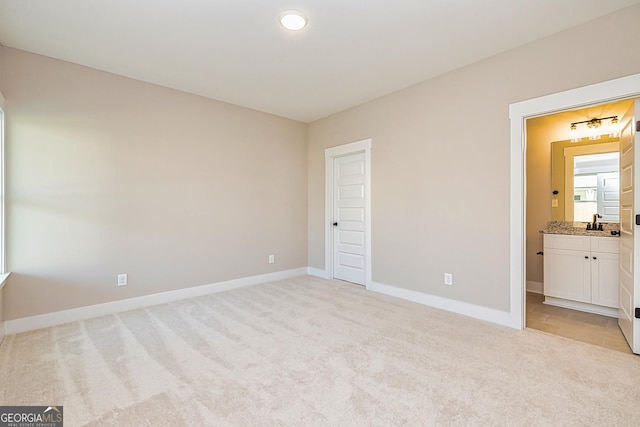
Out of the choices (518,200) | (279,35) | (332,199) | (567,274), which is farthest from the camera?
(332,199)

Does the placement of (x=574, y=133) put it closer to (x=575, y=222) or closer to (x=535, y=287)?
(x=575, y=222)

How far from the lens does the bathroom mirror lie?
12.3 feet

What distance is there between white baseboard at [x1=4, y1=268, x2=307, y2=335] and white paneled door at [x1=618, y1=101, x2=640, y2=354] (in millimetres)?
4063

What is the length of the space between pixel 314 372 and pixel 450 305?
1.98 metres

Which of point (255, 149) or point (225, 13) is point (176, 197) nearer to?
point (255, 149)

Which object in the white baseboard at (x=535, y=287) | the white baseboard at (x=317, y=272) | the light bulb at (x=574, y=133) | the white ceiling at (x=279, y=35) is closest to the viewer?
the white ceiling at (x=279, y=35)

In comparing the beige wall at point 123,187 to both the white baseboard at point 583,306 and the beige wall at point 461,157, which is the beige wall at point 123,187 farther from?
the white baseboard at point 583,306

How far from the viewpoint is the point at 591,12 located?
2357mm

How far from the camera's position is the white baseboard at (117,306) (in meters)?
2.90

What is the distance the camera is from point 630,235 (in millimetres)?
2492

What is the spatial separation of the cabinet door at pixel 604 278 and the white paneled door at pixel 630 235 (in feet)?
1.55

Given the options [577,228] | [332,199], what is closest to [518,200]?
[577,228]

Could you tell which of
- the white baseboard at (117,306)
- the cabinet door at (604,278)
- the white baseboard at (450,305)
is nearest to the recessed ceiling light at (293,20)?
the white baseboard at (450,305)

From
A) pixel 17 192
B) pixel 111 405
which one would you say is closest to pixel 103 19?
pixel 17 192
